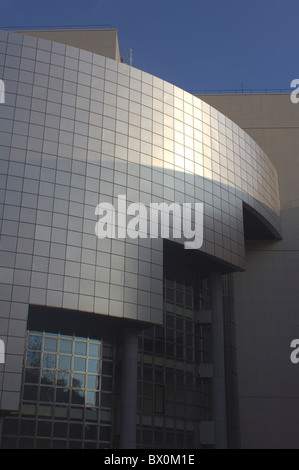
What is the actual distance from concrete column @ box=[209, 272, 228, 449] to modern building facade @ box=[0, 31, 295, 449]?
83 mm

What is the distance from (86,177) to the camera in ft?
94.2

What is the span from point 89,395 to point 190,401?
7040 mm

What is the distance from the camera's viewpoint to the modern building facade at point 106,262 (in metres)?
26.6

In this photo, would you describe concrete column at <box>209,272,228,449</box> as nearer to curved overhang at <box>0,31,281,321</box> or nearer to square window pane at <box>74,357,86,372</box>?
curved overhang at <box>0,31,281,321</box>

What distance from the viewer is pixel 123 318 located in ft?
90.2

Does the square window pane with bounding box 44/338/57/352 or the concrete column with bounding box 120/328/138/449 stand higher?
the square window pane with bounding box 44/338/57/352

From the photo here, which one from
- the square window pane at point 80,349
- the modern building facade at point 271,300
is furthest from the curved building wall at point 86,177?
the modern building facade at point 271,300

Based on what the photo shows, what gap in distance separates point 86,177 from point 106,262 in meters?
4.77

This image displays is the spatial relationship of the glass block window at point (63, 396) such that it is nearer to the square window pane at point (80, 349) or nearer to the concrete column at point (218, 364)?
the square window pane at point (80, 349)

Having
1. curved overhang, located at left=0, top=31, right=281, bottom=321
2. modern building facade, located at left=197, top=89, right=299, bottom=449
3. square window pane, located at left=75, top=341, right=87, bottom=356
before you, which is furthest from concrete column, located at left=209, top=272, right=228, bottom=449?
square window pane, located at left=75, top=341, right=87, bottom=356

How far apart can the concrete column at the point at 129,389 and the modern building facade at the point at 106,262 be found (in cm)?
7

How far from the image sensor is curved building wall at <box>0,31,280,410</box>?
26.1 meters

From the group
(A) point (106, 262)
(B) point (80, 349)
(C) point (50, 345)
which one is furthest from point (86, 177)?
(B) point (80, 349)

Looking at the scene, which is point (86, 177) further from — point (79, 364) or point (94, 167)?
point (79, 364)
